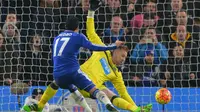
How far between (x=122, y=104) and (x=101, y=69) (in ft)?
2.07

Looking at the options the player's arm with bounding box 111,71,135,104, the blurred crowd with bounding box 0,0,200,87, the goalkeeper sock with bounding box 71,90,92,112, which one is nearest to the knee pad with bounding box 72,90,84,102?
the goalkeeper sock with bounding box 71,90,92,112

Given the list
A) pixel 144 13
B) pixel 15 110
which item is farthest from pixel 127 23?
pixel 15 110

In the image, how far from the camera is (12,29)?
31.8ft

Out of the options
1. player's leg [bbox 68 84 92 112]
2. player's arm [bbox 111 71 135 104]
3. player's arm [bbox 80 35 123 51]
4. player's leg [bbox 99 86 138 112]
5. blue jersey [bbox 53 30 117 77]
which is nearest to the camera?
player's arm [bbox 80 35 123 51]

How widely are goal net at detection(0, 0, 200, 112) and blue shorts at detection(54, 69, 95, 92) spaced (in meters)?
1.45

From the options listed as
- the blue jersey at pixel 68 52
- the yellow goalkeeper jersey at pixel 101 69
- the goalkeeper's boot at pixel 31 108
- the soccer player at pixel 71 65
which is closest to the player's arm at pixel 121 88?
the yellow goalkeeper jersey at pixel 101 69

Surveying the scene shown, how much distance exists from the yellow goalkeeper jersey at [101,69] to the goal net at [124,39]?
0.67 meters

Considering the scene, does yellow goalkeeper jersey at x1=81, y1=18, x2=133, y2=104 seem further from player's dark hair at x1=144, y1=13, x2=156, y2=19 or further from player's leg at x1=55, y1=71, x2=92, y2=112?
player's dark hair at x1=144, y1=13, x2=156, y2=19

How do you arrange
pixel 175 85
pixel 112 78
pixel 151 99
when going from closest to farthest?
pixel 112 78
pixel 151 99
pixel 175 85

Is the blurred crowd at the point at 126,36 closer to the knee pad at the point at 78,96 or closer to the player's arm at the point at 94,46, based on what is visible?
the knee pad at the point at 78,96

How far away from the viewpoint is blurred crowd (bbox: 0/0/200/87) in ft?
31.5

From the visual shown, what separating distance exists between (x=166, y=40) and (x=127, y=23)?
72 centimetres

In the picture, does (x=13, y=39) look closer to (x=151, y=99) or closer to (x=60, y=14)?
(x=60, y=14)

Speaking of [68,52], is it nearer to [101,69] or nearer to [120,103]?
[101,69]
